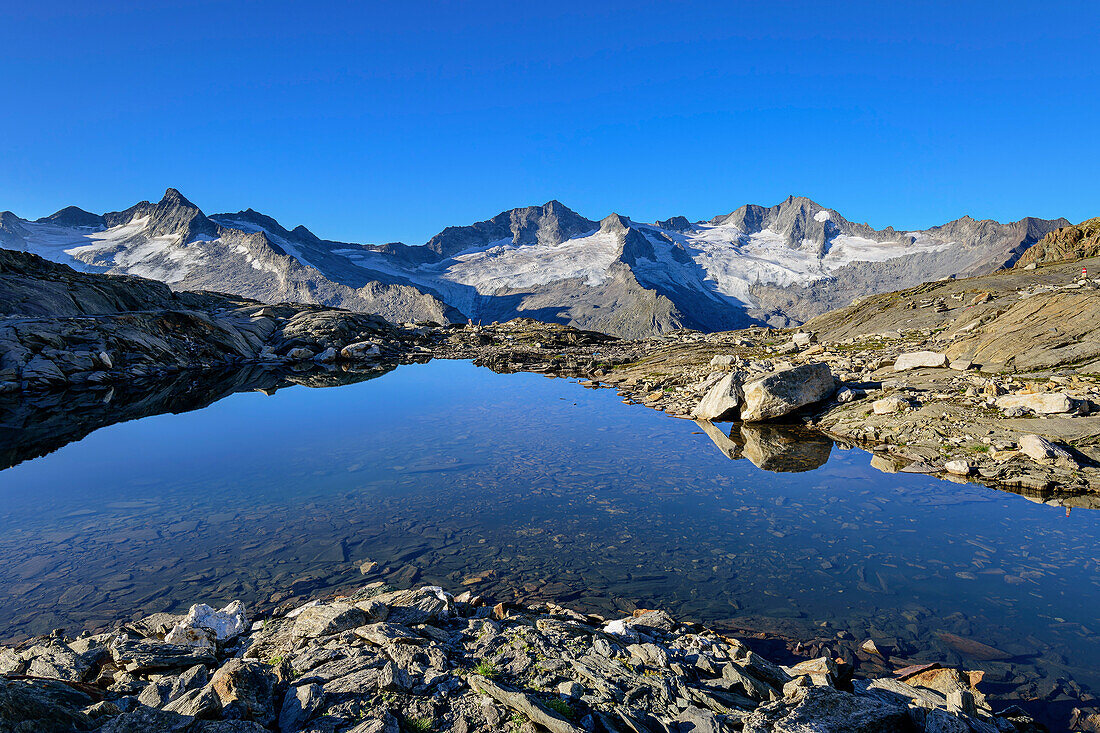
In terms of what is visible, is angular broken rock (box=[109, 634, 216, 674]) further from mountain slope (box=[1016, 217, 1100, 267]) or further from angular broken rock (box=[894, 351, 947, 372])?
mountain slope (box=[1016, 217, 1100, 267])

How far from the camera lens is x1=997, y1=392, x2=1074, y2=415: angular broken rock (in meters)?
20.0

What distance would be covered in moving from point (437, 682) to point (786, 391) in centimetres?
2568

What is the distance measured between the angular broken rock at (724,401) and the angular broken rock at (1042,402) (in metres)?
11.5

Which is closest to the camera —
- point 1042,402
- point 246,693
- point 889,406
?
point 246,693

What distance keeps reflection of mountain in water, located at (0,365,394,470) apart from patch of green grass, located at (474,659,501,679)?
29162 millimetres

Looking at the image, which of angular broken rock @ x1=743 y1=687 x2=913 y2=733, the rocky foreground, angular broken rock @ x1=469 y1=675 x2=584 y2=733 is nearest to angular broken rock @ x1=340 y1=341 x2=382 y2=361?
the rocky foreground

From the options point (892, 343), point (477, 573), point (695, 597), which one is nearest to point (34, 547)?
point (477, 573)

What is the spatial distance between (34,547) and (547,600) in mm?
15622

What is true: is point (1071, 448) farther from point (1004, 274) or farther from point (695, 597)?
point (1004, 274)

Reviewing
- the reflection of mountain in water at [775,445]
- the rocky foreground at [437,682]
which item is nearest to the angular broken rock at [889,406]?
the reflection of mountain in water at [775,445]

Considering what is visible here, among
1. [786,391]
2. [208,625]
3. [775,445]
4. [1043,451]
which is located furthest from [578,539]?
[786,391]

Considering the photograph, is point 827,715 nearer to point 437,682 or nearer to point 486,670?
point 486,670

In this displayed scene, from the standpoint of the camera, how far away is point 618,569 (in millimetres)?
13562

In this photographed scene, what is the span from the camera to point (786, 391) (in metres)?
28.0
